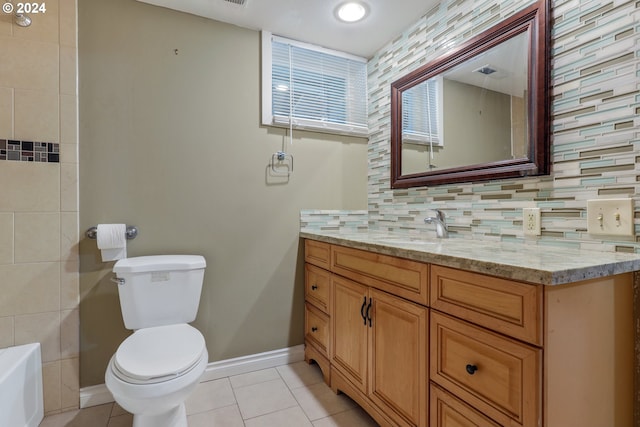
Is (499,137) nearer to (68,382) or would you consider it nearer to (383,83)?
(383,83)

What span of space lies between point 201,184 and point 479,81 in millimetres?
1618

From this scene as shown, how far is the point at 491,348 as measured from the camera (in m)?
0.91

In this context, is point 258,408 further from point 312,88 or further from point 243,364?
point 312,88

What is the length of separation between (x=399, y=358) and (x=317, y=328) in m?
0.79

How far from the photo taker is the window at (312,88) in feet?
6.76

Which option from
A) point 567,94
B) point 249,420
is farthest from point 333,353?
point 567,94

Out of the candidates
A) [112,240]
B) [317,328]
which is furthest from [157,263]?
[317,328]

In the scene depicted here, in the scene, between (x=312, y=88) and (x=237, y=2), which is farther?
(x=312, y=88)

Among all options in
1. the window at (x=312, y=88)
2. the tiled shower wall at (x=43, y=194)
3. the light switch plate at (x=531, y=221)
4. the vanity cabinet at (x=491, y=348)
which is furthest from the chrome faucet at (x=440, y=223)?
the tiled shower wall at (x=43, y=194)

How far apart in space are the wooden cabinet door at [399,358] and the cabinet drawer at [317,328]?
451 mm

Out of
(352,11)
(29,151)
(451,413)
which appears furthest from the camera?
(352,11)

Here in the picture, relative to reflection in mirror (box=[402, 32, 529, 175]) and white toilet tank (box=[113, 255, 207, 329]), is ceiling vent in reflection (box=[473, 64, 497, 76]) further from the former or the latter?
white toilet tank (box=[113, 255, 207, 329])

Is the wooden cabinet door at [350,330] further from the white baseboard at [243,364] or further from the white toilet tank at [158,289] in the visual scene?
the white toilet tank at [158,289]

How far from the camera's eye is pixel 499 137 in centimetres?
145
